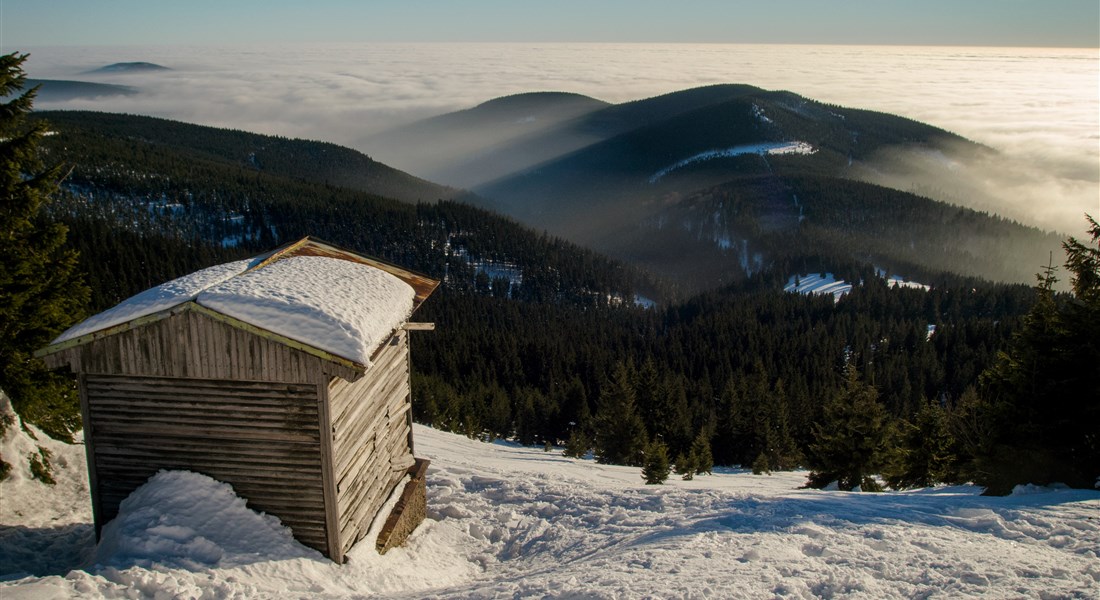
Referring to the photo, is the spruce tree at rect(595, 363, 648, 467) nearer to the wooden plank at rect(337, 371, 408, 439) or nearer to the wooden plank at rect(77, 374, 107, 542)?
the wooden plank at rect(337, 371, 408, 439)

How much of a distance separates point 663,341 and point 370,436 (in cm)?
8015

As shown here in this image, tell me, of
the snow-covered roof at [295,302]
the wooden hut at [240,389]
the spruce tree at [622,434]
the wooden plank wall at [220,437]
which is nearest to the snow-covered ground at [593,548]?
the wooden plank wall at [220,437]

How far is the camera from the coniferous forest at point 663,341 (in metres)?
15.2

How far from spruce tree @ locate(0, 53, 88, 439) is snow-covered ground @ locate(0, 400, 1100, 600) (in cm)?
100

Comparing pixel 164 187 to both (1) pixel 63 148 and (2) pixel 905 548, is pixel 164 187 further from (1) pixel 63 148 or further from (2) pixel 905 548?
(2) pixel 905 548

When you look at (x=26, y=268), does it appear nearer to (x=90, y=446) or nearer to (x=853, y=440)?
(x=90, y=446)

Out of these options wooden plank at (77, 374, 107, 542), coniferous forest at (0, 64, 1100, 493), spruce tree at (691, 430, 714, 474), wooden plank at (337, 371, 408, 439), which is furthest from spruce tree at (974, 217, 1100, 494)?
spruce tree at (691, 430, 714, 474)

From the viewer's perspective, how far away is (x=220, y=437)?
10.4m

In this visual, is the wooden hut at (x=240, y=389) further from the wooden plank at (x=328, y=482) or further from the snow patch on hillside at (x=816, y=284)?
the snow patch on hillside at (x=816, y=284)

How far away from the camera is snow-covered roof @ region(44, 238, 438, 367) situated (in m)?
9.79

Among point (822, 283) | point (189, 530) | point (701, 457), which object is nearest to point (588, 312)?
point (822, 283)

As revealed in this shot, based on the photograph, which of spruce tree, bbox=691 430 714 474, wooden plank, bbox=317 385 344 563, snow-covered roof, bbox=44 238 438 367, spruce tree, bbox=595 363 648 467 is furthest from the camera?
spruce tree, bbox=595 363 648 467

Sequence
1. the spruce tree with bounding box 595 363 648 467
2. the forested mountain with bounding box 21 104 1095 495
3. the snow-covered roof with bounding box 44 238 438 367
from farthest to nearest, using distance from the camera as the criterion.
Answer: the forested mountain with bounding box 21 104 1095 495 → the spruce tree with bounding box 595 363 648 467 → the snow-covered roof with bounding box 44 238 438 367

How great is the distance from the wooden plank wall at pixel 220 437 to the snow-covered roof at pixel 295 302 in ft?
3.19
